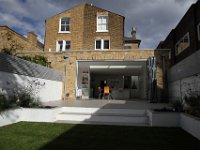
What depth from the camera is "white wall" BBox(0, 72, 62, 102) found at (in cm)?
Answer: 830

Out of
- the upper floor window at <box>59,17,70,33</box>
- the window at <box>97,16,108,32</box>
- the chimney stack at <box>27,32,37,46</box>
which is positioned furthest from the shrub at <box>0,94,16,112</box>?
the chimney stack at <box>27,32,37,46</box>

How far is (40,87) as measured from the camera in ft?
39.8

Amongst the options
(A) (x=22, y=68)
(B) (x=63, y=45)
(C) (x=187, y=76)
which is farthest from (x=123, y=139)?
(B) (x=63, y=45)

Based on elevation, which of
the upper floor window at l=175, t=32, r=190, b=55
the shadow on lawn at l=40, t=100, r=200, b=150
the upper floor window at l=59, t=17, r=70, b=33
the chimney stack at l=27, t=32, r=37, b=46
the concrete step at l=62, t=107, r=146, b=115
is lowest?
the shadow on lawn at l=40, t=100, r=200, b=150

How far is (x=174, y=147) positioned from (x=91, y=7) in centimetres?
2143

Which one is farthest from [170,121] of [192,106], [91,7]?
[91,7]

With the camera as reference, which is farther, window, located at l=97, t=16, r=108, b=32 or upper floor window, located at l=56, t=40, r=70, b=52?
window, located at l=97, t=16, r=108, b=32

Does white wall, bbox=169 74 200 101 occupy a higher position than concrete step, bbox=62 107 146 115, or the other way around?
white wall, bbox=169 74 200 101

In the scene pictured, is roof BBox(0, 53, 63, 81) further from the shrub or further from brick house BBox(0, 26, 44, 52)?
brick house BBox(0, 26, 44, 52)

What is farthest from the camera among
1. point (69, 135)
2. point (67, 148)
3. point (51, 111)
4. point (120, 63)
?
point (120, 63)

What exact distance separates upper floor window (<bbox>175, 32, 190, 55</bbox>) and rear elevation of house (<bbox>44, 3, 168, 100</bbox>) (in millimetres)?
1257

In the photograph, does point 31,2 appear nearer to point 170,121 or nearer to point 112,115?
point 112,115

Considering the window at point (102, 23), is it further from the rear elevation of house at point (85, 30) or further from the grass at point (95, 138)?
the grass at point (95, 138)

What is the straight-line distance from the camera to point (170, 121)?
7.18 metres
